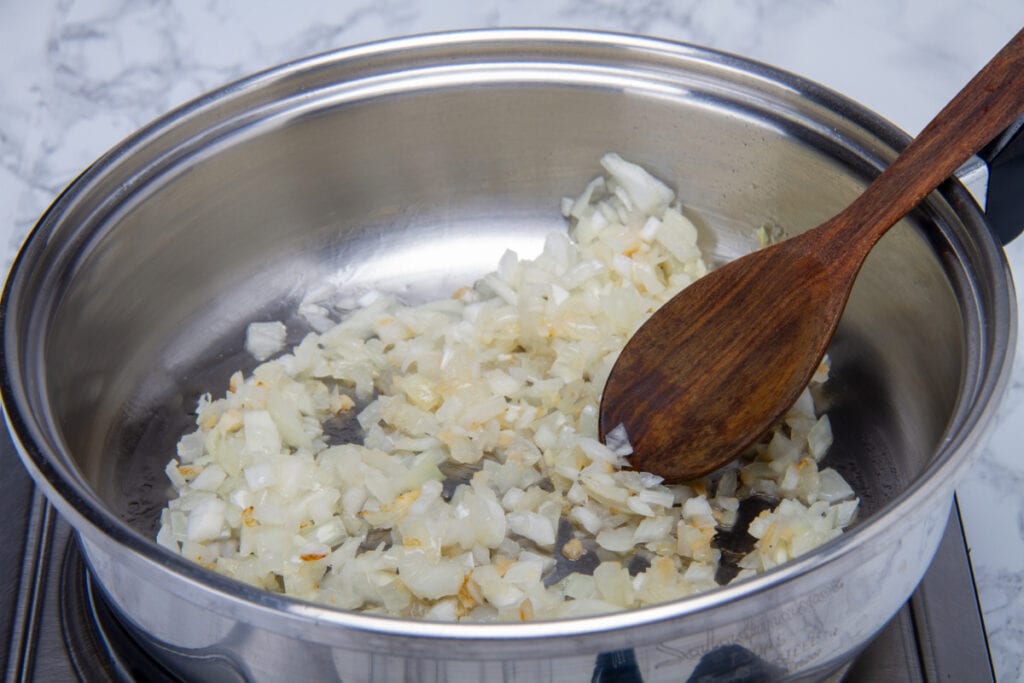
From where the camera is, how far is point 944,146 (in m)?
1.06

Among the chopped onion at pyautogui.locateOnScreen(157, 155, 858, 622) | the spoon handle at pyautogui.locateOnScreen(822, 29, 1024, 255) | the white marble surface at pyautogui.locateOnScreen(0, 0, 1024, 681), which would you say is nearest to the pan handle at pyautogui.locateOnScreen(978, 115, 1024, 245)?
the spoon handle at pyautogui.locateOnScreen(822, 29, 1024, 255)

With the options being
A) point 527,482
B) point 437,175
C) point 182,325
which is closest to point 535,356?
point 527,482

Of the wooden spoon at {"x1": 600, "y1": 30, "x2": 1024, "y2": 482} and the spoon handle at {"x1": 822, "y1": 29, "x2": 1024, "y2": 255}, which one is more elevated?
the spoon handle at {"x1": 822, "y1": 29, "x2": 1024, "y2": 255}

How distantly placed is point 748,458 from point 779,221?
29 centimetres

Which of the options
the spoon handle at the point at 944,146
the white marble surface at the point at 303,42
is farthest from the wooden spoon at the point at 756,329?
the white marble surface at the point at 303,42

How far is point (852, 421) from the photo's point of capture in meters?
1.22

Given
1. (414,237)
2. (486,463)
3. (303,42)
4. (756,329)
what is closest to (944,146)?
(756,329)

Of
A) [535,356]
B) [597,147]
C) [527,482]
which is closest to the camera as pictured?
[527,482]

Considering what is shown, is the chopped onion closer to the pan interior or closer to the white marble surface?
the pan interior

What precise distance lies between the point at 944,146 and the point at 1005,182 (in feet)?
0.21

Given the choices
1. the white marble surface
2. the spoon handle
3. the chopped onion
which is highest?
the white marble surface

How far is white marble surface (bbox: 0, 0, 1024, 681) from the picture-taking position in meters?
1.79

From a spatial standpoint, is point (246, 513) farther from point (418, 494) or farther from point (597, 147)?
point (597, 147)

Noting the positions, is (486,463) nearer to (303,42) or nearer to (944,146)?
(944,146)
